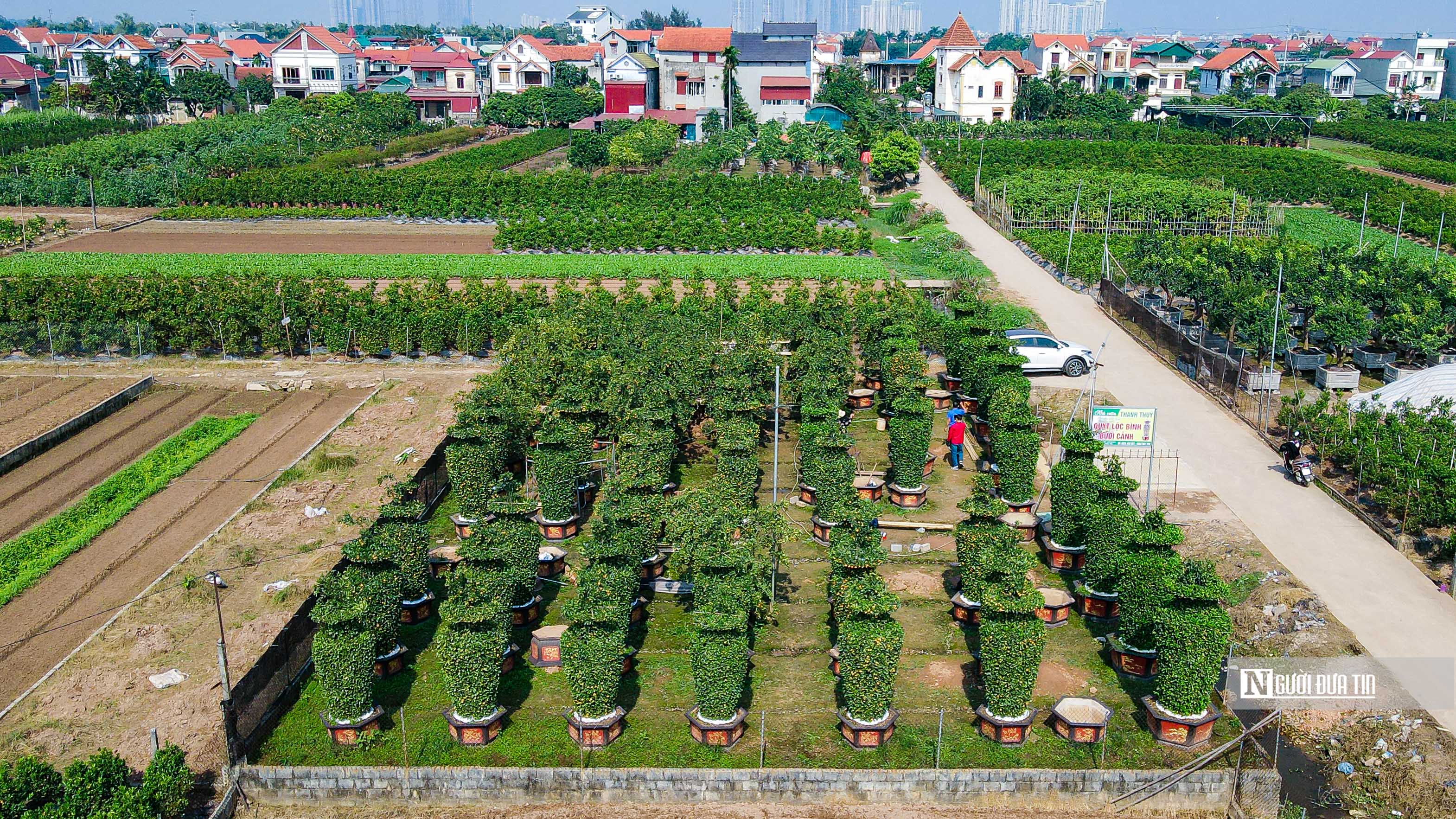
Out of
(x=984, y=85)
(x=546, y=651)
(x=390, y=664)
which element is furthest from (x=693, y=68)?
(x=390, y=664)

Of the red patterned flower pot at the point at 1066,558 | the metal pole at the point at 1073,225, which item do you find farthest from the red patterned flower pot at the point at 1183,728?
the metal pole at the point at 1073,225

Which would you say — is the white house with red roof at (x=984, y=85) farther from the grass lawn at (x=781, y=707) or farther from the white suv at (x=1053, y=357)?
the grass lawn at (x=781, y=707)

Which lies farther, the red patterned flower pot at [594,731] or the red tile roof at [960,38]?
the red tile roof at [960,38]

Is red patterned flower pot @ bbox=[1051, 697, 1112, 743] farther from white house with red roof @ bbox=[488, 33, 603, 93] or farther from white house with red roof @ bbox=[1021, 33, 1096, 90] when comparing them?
white house with red roof @ bbox=[1021, 33, 1096, 90]

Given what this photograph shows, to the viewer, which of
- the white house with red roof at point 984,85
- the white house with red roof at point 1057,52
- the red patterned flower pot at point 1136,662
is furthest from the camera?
the white house with red roof at point 1057,52

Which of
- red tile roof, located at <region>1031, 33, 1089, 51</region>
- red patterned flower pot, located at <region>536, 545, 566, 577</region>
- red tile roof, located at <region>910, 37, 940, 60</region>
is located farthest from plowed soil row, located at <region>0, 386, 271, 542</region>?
red tile roof, located at <region>910, 37, 940, 60</region>

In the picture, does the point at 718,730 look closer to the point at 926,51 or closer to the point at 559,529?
the point at 559,529

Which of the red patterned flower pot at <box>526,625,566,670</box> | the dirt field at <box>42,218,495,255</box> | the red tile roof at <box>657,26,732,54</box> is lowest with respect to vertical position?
the red patterned flower pot at <box>526,625,566,670</box>

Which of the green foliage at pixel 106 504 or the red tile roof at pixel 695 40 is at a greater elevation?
the red tile roof at pixel 695 40
